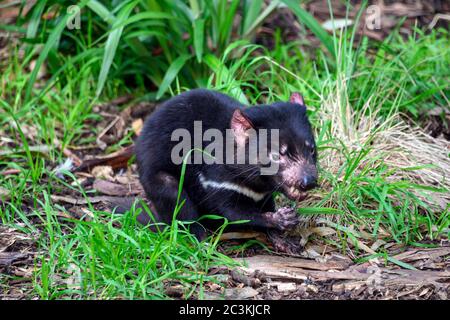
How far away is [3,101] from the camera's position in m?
5.24

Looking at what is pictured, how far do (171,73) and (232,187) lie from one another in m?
1.46

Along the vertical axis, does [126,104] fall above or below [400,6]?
below

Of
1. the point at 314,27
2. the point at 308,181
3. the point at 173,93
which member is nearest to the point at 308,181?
the point at 308,181

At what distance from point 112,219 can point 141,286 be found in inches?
24.5

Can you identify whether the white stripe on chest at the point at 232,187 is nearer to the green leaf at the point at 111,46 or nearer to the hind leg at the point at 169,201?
the hind leg at the point at 169,201

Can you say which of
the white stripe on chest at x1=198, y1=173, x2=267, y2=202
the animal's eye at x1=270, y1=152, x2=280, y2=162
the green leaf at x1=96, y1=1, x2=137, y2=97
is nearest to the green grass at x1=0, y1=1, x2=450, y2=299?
the green leaf at x1=96, y1=1, x2=137, y2=97

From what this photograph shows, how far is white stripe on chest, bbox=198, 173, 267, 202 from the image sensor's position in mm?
3938

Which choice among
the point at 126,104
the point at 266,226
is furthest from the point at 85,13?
the point at 266,226

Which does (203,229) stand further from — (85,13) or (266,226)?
(85,13)

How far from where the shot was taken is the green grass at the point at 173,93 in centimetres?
357

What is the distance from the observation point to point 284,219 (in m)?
3.89

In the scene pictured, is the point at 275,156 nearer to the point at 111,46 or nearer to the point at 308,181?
the point at 308,181

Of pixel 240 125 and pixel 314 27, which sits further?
pixel 314 27

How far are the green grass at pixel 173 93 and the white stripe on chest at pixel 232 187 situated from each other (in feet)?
0.82
